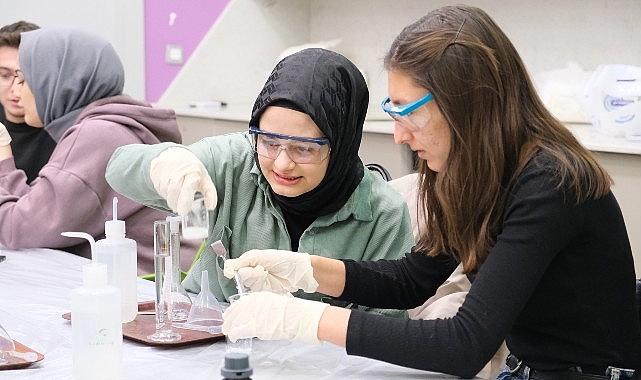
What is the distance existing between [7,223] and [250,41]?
2403mm

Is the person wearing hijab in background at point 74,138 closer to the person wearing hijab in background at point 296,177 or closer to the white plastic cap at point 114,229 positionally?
the person wearing hijab in background at point 296,177

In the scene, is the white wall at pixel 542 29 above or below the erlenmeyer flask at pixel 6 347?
above

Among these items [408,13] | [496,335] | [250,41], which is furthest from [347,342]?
[250,41]

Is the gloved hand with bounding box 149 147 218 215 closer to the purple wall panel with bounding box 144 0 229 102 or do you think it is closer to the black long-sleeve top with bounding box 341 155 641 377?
the black long-sleeve top with bounding box 341 155 641 377

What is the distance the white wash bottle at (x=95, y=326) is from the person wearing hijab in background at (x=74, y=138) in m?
Answer: 1.06

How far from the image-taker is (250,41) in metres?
4.41

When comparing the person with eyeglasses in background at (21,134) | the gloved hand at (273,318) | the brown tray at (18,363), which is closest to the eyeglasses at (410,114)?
the gloved hand at (273,318)

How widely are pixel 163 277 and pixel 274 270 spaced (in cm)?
19

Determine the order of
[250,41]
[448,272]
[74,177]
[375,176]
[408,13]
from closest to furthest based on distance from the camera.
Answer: [448,272] < [375,176] < [74,177] < [408,13] < [250,41]

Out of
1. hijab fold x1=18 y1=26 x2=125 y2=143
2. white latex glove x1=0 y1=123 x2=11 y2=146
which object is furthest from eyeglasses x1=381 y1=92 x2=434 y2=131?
white latex glove x1=0 y1=123 x2=11 y2=146

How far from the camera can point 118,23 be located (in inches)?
190

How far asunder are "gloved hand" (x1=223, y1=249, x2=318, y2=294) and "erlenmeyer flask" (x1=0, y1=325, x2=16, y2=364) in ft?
1.16

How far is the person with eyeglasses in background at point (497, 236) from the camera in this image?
1263 millimetres

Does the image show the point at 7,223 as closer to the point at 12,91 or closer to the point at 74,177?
the point at 74,177
